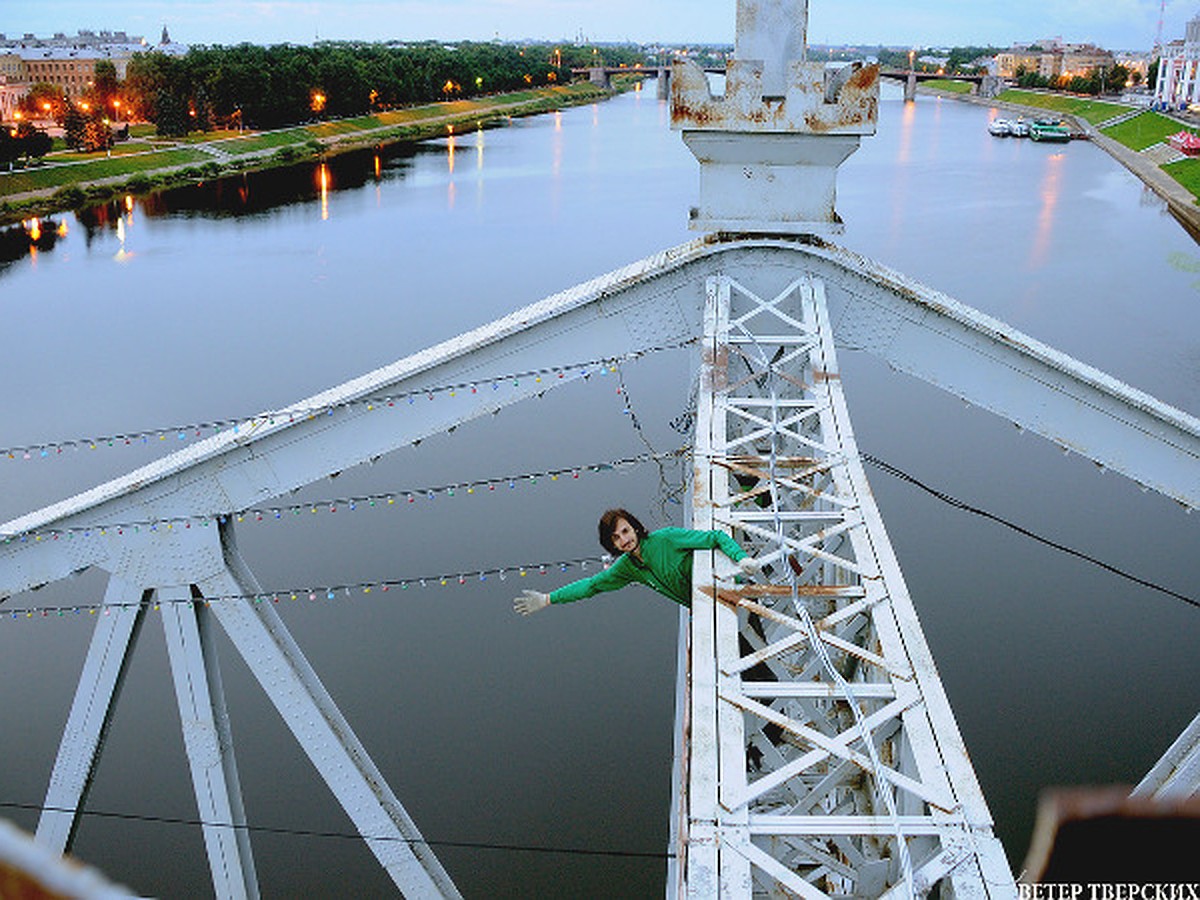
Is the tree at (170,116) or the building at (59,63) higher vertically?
the building at (59,63)

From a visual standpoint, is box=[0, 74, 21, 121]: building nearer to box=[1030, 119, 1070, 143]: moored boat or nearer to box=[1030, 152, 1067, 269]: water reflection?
box=[1030, 152, 1067, 269]: water reflection

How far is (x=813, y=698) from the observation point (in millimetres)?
3912

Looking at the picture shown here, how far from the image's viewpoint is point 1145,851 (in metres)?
1.13

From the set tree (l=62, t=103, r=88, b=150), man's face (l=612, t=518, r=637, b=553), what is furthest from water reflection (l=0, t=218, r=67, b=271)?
man's face (l=612, t=518, r=637, b=553)

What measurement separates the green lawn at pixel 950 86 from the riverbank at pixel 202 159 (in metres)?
67.4

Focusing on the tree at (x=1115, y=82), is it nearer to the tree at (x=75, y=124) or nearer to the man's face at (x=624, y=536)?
the tree at (x=75, y=124)

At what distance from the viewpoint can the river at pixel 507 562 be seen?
11.4m

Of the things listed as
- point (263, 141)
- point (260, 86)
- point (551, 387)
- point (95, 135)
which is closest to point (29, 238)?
point (95, 135)

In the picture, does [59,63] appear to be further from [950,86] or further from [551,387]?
[551,387]

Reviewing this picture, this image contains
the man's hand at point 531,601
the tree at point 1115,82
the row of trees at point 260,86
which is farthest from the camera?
the tree at point 1115,82

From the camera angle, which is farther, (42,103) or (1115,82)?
(1115,82)

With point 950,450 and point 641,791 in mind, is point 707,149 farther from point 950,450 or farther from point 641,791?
point 950,450

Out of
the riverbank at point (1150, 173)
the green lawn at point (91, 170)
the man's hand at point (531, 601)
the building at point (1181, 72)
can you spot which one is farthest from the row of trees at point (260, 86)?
the man's hand at point (531, 601)

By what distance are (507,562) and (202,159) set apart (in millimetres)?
50397
